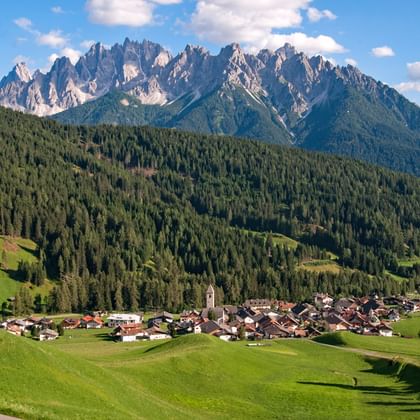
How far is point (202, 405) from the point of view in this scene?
65188 mm

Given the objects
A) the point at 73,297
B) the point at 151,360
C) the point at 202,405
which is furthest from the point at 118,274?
the point at 202,405

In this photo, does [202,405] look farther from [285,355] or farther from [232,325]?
[232,325]

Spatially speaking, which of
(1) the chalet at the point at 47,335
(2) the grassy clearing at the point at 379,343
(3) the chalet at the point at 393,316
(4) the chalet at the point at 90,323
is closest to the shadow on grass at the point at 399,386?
(2) the grassy clearing at the point at 379,343

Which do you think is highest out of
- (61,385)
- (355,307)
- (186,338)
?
(61,385)

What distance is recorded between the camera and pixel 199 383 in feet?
245

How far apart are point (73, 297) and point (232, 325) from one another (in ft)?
168

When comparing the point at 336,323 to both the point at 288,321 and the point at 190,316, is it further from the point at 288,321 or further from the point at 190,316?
the point at 190,316

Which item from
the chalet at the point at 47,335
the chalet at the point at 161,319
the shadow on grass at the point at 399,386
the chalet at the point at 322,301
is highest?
the shadow on grass at the point at 399,386

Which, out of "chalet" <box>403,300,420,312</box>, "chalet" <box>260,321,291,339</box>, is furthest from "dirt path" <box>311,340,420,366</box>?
"chalet" <box>403,300,420,312</box>

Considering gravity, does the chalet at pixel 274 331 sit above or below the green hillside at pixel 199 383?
below

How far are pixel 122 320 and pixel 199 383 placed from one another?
83146mm

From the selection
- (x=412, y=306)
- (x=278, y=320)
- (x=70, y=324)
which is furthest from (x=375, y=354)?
(x=412, y=306)

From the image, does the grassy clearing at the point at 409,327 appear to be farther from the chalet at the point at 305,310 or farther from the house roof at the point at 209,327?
the house roof at the point at 209,327

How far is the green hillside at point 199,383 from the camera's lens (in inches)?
1873
